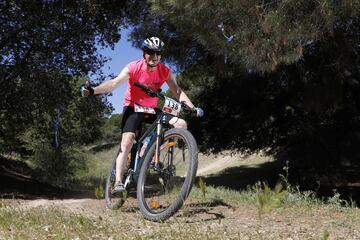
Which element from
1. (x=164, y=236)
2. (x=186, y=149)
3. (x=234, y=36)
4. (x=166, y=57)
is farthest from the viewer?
(x=166, y=57)

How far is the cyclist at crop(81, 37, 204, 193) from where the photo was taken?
16.0 feet

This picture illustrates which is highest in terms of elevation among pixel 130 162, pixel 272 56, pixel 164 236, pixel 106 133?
pixel 106 133

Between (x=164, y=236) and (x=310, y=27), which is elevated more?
(x=310, y=27)

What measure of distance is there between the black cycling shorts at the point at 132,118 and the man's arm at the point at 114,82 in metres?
0.32

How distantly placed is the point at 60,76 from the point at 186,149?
7710 millimetres

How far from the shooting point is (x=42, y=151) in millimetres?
22531

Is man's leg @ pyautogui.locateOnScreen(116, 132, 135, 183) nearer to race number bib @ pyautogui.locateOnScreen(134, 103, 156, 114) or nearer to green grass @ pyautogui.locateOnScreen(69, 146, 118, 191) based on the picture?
race number bib @ pyautogui.locateOnScreen(134, 103, 156, 114)

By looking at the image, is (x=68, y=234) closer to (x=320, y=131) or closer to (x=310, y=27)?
(x=310, y=27)

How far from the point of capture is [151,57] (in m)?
4.90

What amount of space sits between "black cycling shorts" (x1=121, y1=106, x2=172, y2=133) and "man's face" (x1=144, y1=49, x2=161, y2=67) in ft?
1.66

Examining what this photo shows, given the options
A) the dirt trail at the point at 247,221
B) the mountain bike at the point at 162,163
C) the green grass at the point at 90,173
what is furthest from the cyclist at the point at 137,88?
the green grass at the point at 90,173

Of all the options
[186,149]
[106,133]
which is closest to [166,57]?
[186,149]

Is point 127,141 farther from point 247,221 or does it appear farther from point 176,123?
point 247,221

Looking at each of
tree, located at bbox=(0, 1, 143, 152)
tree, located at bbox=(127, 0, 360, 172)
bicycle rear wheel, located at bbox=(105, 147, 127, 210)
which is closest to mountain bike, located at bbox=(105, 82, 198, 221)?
bicycle rear wheel, located at bbox=(105, 147, 127, 210)
